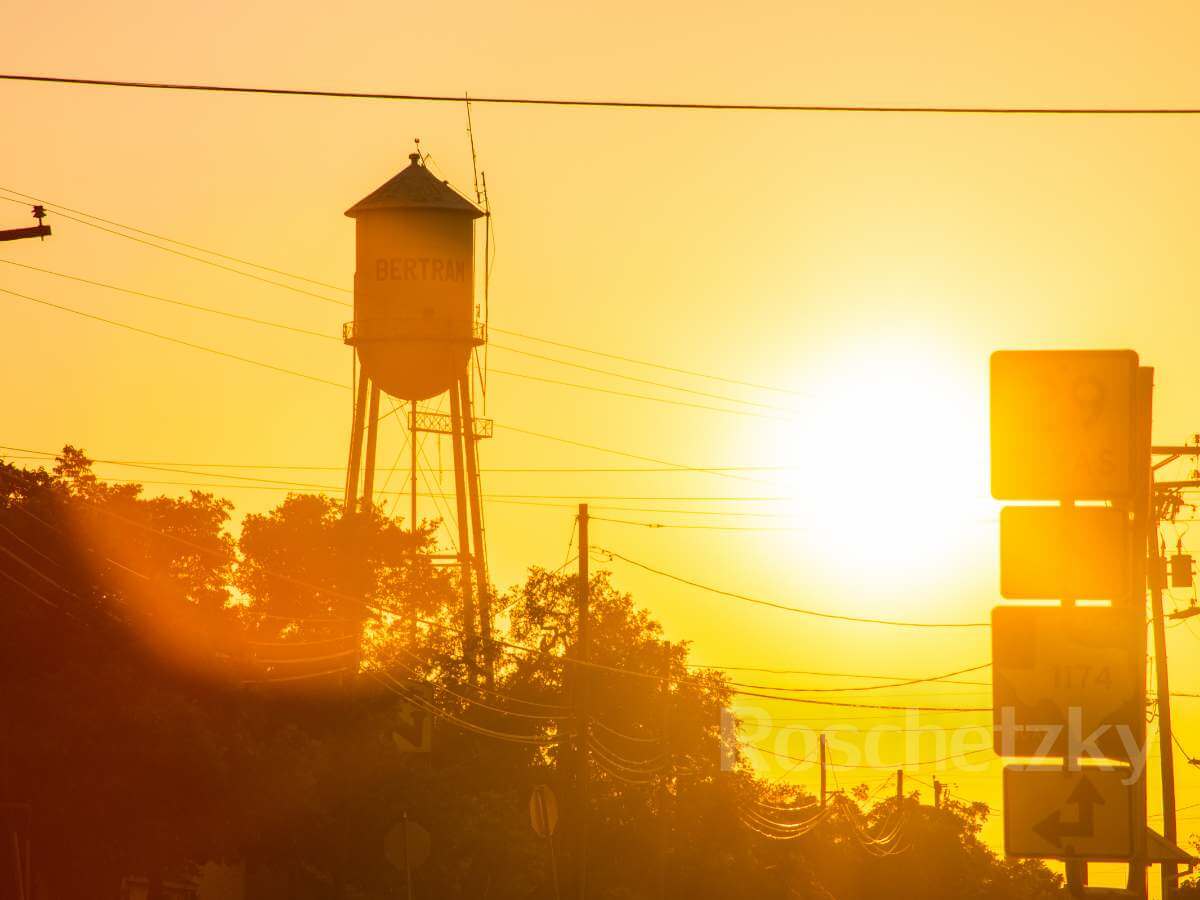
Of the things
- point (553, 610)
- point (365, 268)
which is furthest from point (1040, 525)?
point (553, 610)

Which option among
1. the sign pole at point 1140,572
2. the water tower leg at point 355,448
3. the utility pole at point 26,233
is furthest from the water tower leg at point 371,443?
the sign pole at point 1140,572

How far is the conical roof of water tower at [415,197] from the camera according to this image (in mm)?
51406

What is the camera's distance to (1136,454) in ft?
28.6

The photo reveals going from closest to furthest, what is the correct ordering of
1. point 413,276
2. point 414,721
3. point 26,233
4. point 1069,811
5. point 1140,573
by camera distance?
point 1069,811, point 1140,573, point 26,233, point 414,721, point 413,276

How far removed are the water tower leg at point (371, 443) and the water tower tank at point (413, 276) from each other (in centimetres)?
252

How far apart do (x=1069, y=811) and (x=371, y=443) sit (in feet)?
161

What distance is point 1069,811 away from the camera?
852 cm

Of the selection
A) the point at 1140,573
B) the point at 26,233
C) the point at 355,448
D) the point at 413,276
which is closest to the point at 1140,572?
the point at 1140,573

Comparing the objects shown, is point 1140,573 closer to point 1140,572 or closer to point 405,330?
point 1140,572

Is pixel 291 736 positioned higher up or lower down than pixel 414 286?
lower down

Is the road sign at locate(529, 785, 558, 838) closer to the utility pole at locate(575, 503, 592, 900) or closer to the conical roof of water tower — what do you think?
the utility pole at locate(575, 503, 592, 900)

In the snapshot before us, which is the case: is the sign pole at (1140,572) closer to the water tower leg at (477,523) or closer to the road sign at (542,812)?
the road sign at (542,812)

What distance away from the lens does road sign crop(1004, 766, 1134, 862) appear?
334 inches

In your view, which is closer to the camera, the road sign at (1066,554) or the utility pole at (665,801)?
the road sign at (1066,554)
